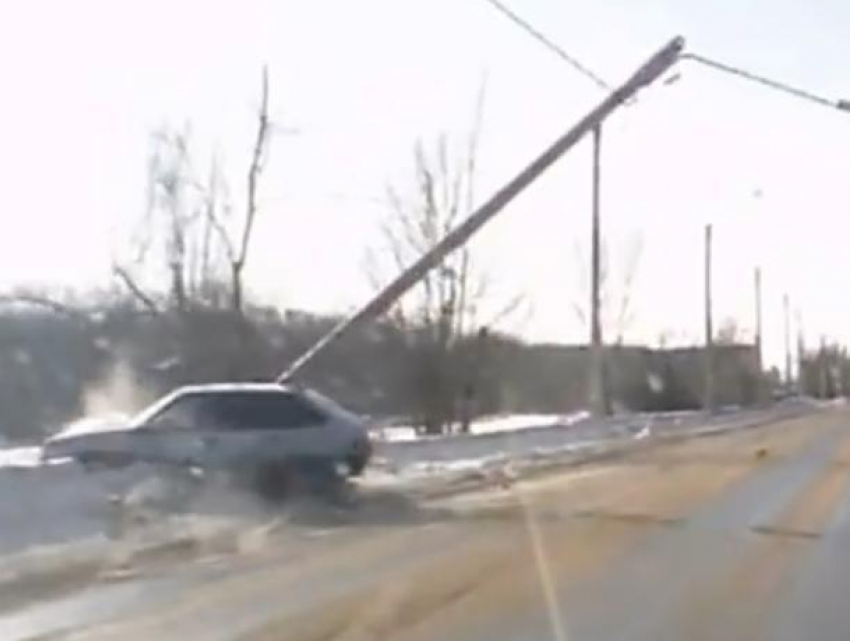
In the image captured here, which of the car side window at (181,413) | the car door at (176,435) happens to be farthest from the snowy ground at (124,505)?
the car side window at (181,413)

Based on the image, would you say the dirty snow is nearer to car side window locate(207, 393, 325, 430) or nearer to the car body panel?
the car body panel

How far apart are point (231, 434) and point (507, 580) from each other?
529 inches

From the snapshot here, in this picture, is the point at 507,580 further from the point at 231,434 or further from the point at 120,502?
the point at 231,434

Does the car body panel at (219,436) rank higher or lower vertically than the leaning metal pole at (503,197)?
lower

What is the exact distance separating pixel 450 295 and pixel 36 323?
14.8 m

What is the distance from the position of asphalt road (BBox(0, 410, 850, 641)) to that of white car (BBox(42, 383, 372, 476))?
1263 mm

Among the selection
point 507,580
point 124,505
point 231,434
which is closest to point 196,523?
point 124,505

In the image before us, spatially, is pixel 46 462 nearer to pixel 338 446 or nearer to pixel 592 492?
pixel 338 446

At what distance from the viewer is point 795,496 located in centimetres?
3116

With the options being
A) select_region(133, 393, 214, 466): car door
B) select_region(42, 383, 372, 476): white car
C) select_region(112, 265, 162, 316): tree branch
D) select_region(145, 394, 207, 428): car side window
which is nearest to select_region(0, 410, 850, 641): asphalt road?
select_region(42, 383, 372, 476): white car

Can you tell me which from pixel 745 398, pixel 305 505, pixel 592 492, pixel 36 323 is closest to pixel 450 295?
pixel 36 323

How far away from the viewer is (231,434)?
3002 cm

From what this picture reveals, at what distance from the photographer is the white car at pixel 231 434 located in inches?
1156

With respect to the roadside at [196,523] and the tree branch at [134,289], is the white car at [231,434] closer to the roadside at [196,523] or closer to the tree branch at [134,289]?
the roadside at [196,523]
